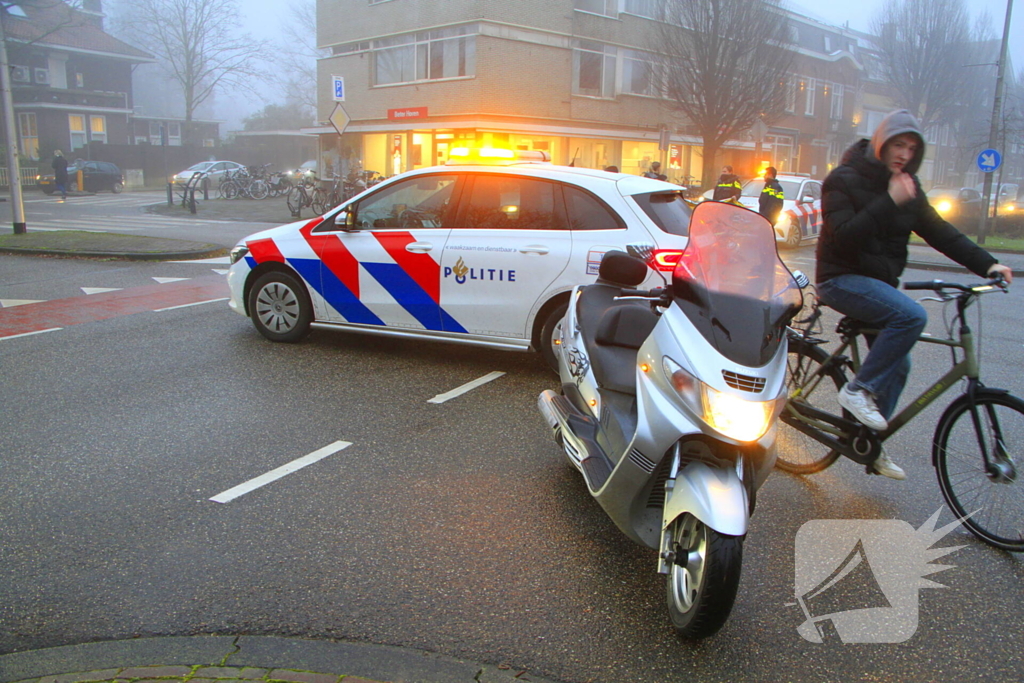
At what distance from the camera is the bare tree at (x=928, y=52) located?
58.2 meters

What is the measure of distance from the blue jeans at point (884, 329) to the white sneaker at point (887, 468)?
214 millimetres

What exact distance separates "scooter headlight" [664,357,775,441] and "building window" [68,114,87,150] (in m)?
55.6

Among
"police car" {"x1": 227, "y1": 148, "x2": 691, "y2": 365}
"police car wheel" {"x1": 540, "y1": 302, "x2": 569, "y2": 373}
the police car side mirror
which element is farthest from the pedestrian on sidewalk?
"police car wheel" {"x1": 540, "y1": 302, "x2": 569, "y2": 373}

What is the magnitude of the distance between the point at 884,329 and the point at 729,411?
150cm

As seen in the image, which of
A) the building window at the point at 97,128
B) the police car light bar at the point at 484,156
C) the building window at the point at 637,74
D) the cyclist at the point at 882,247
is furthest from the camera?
the building window at the point at 97,128

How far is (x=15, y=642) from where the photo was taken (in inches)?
117

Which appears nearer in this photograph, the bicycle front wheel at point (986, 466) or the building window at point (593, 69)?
the bicycle front wheel at point (986, 466)

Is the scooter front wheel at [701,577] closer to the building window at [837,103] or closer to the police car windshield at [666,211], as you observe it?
the police car windshield at [666,211]

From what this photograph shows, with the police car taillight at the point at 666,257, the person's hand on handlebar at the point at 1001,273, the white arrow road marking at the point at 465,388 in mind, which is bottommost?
the white arrow road marking at the point at 465,388

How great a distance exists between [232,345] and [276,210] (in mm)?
21957

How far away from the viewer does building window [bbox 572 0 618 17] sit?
114ft

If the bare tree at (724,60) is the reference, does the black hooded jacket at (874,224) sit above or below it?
below

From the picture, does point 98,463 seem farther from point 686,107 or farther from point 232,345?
point 686,107

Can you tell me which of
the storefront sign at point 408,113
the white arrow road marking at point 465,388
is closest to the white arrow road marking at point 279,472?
the white arrow road marking at point 465,388
